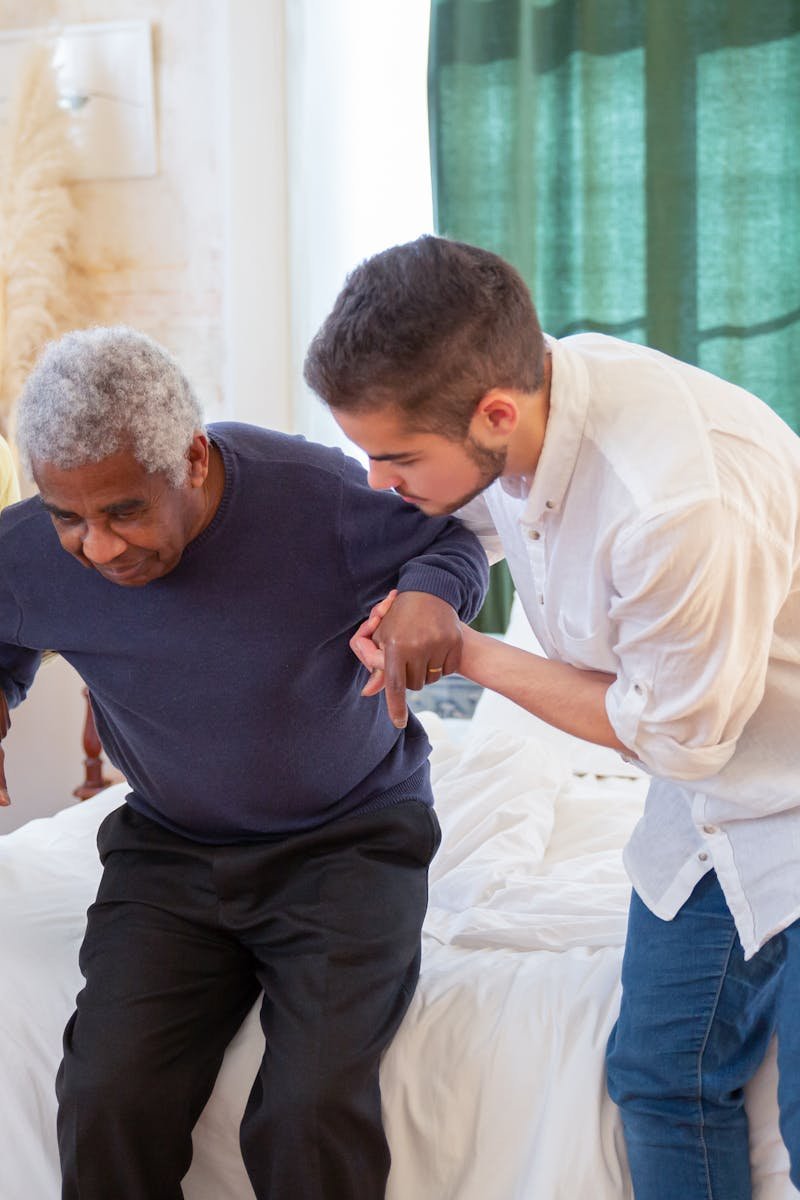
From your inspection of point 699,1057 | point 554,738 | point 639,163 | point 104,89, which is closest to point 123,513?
point 699,1057

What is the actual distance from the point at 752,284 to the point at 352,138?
3.62 ft

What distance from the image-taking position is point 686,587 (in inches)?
42.7

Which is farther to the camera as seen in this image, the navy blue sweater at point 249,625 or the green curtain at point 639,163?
the green curtain at point 639,163

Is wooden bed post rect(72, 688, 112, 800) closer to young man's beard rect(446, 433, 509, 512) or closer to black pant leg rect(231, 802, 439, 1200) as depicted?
black pant leg rect(231, 802, 439, 1200)

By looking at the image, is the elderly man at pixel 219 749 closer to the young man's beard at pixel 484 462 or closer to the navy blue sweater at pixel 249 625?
the navy blue sweater at pixel 249 625

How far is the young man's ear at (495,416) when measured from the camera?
3.80 feet

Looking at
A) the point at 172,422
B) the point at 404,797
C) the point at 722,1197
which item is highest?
the point at 172,422

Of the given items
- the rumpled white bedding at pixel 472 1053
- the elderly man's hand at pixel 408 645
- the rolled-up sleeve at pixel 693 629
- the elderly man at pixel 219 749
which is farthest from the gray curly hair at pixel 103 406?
the rumpled white bedding at pixel 472 1053

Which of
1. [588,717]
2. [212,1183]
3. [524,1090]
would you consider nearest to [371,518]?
[588,717]

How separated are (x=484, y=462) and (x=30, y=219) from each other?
101 inches

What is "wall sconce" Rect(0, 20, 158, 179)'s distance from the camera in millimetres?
3346

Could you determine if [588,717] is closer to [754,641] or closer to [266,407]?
[754,641]

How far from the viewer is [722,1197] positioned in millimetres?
1230

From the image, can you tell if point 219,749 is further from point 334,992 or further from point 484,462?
point 484,462
